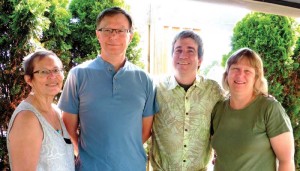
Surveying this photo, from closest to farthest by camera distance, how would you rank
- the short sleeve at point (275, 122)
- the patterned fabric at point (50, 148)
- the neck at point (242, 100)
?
the patterned fabric at point (50, 148) → the short sleeve at point (275, 122) → the neck at point (242, 100)

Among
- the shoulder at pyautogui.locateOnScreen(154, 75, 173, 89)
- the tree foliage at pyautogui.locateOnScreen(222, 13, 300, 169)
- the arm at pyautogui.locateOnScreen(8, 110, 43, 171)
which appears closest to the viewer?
the arm at pyautogui.locateOnScreen(8, 110, 43, 171)

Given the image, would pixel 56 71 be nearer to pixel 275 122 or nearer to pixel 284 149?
pixel 275 122

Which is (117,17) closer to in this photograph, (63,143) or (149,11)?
(63,143)

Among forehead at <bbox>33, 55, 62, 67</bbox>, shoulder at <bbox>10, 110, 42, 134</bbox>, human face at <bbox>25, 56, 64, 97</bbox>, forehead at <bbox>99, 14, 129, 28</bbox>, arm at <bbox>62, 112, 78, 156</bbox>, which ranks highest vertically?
forehead at <bbox>99, 14, 129, 28</bbox>

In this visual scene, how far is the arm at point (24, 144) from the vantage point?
1.90 meters

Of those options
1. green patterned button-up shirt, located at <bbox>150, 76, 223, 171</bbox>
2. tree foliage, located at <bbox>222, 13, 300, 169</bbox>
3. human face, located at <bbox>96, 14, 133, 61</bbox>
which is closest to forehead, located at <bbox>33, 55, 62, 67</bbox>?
human face, located at <bbox>96, 14, 133, 61</bbox>

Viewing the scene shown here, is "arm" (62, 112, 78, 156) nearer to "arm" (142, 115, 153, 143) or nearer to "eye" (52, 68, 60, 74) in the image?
"eye" (52, 68, 60, 74)

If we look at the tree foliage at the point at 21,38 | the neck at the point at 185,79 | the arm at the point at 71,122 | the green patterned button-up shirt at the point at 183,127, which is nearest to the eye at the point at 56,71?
the arm at the point at 71,122

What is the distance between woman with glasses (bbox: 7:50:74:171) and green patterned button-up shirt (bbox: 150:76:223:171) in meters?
0.80

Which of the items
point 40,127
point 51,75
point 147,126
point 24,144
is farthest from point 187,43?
point 24,144

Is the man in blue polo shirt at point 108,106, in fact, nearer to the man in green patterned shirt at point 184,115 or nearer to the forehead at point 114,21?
the forehead at point 114,21

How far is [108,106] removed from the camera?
2428 mm

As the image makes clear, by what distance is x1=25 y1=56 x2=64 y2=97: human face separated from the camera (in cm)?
211

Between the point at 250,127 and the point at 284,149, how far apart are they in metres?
0.26
